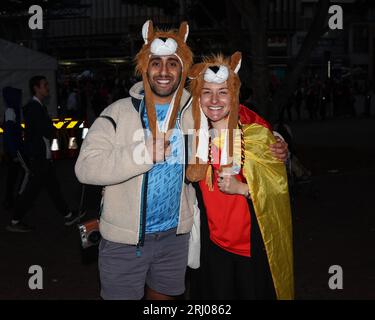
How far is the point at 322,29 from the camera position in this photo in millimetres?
11469

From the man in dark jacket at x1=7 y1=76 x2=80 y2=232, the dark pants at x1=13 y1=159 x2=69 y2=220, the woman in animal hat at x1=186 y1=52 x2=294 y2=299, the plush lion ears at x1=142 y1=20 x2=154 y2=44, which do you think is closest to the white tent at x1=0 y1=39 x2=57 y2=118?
the man in dark jacket at x1=7 y1=76 x2=80 y2=232

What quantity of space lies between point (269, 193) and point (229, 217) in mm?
269

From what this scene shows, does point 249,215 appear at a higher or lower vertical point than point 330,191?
higher

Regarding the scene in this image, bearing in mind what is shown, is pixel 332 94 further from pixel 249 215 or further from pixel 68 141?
pixel 249 215

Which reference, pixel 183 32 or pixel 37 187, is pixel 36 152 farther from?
pixel 183 32

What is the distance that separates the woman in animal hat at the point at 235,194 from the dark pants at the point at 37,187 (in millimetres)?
4292

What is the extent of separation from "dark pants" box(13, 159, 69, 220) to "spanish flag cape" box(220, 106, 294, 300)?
445 centimetres

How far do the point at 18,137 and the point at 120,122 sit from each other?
5.38 metres

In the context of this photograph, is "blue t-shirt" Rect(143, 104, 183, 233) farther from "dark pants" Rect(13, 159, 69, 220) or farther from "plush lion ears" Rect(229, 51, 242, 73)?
"dark pants" Rect(13, 159, 69, 220)

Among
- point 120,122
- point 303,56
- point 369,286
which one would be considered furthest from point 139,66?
point 303,56

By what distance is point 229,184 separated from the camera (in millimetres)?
3281

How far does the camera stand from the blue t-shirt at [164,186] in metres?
3.19

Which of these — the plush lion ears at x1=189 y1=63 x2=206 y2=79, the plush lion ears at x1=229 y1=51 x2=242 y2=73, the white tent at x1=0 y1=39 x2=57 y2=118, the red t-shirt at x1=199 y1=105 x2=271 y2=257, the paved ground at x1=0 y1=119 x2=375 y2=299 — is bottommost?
the paved ground at x1=0 y1=119 x2=375 y2=299

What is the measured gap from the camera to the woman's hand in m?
3.28
